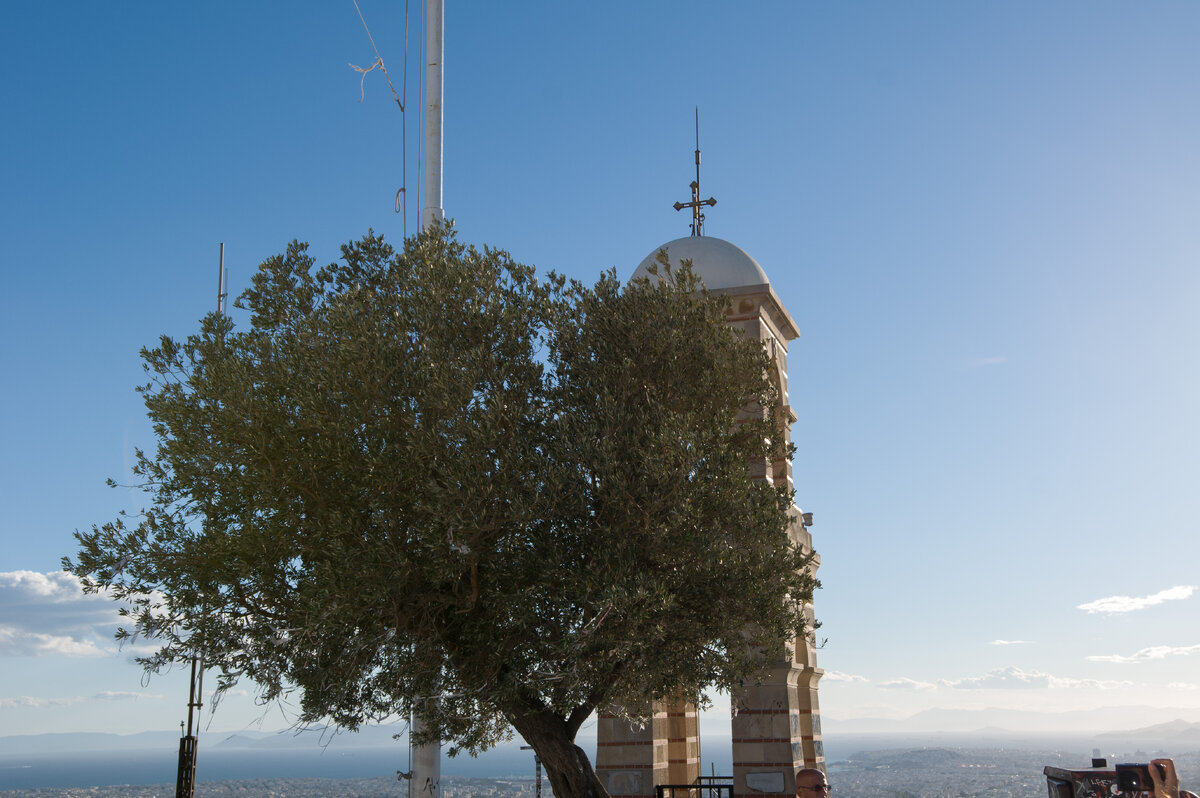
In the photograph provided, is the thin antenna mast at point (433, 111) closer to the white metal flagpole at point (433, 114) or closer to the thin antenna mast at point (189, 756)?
the white metal flagpole at point (433, 114)

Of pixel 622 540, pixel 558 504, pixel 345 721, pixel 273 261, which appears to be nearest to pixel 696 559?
pixel 622 540

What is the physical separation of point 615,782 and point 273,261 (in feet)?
37.4

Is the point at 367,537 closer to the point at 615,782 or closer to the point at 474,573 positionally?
the point at 474,573

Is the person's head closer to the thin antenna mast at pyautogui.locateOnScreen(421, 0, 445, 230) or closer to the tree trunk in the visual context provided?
the tree trunk

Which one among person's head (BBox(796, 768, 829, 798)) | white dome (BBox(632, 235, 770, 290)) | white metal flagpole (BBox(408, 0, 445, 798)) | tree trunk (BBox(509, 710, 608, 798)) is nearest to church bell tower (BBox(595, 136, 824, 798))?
white dome (BBox(632, 235, 770, 290))

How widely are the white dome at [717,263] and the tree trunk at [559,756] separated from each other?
988 centimetres

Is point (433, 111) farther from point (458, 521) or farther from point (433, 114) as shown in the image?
point (458, 521)

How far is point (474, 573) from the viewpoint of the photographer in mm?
12867

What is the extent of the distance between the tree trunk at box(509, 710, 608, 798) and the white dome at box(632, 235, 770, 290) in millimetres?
9879

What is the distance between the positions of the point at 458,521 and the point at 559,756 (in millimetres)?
4500

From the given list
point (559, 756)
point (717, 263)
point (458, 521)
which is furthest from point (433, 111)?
point (559, 756)

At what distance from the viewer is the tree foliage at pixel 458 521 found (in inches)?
496

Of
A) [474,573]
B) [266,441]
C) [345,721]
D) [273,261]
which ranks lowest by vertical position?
[345,721]

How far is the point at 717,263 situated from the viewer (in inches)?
802
